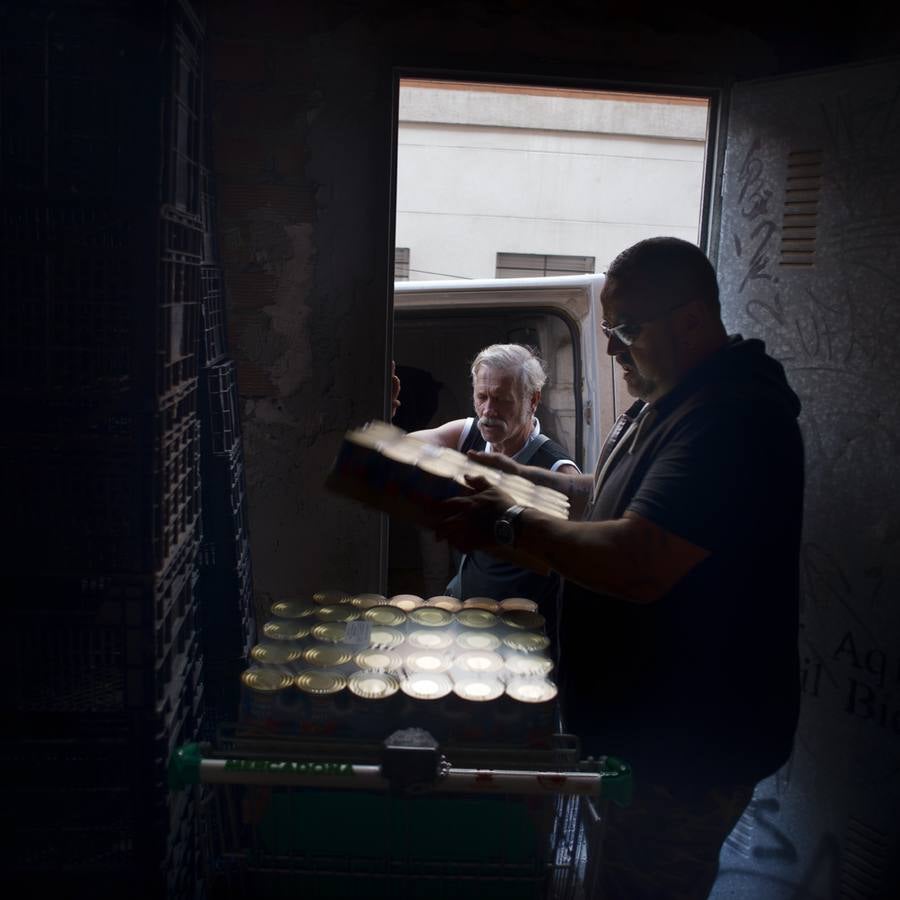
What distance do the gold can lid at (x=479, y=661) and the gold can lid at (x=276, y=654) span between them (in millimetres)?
335

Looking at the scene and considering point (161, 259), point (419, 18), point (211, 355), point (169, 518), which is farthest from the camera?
point (419, 18)

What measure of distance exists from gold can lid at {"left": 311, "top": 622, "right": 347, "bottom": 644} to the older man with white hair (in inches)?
44.2

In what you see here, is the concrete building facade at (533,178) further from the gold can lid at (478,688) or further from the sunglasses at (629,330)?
the gold can lid at (478,688)

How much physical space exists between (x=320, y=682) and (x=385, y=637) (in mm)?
246

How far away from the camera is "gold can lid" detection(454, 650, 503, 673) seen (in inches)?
70.6

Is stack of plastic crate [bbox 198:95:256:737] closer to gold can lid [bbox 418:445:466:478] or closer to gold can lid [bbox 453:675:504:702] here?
gold can lid [bbox 418:445:466:478]

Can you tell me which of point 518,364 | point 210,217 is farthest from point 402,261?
point 210,217

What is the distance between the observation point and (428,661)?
1.81m

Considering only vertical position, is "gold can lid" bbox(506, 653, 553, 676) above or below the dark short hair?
below

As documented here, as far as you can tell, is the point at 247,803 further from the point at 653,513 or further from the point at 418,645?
the point at 653,513

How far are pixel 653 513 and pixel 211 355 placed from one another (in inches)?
55.0

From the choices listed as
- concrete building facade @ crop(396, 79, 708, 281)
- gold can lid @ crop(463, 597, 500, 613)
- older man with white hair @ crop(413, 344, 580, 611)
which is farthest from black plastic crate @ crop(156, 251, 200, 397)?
concrete building facade @ crop(396, 79, 708, 281)

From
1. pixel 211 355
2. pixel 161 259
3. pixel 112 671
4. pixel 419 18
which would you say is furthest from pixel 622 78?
pixel 112 671

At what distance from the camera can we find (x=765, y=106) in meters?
2.91
